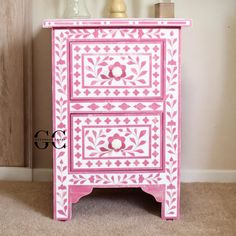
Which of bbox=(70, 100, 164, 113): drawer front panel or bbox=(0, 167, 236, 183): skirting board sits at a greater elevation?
bbox=(70, 100, 164, 113): drawer front panel

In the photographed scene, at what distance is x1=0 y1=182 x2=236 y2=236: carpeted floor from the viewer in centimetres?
151

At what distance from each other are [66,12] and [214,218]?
0.97 metres

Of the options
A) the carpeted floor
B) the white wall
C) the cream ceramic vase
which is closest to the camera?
the carpeted floor

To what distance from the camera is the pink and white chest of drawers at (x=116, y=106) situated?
1555 millimetres

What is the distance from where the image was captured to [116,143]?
5.18 feet

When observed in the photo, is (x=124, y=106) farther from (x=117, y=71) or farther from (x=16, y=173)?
(x=16, y=173)

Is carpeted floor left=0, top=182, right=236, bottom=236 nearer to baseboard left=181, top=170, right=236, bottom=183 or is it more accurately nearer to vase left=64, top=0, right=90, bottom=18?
baseboard left=181, top=170, right=236, bottom=183

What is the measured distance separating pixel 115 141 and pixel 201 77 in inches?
25.2

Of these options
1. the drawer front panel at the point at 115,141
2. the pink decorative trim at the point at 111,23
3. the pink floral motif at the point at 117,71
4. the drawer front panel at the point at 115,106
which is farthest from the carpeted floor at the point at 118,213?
the pink decorative trim at the point at 111,23

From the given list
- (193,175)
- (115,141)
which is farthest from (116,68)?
(193,175)

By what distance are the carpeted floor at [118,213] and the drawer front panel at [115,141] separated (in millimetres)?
181

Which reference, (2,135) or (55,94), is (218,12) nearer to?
(55,94)

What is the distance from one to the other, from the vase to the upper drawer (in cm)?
40

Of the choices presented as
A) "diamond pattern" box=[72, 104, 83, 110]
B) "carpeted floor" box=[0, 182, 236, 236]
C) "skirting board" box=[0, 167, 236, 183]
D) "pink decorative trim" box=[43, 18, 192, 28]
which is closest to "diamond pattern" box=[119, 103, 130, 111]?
"diamond pattern" box=[72, 104, 83, 110]
